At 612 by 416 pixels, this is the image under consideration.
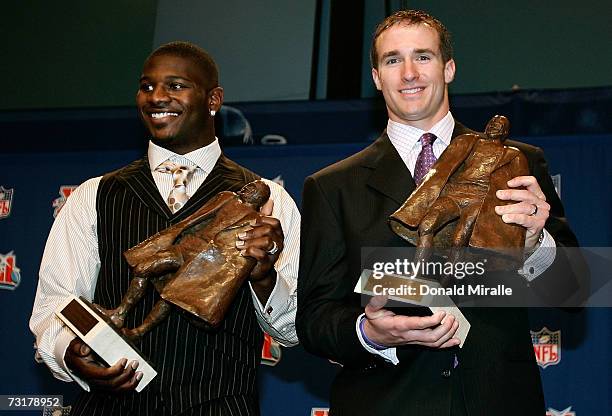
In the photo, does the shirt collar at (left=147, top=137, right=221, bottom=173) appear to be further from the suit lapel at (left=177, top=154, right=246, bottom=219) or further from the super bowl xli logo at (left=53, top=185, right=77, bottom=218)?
the super bowl xli logo at (left=53, top=185, right=77, bottom=218)

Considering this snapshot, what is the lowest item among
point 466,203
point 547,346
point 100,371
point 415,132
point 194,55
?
point 100,371

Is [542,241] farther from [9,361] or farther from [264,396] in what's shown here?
[9,361]

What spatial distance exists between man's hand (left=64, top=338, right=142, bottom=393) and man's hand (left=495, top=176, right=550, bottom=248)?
0.87 metres

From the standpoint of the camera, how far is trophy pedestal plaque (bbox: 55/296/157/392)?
215 cm

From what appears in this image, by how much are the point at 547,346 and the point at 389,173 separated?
1.29 m

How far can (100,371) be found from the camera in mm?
2170

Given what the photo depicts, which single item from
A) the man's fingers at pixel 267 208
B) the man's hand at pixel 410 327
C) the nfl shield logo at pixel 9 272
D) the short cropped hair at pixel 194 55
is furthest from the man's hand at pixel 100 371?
the nfl shield logo at pixel 9 272

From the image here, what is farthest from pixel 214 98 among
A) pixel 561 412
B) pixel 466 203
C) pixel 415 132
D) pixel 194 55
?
pixel 561 412

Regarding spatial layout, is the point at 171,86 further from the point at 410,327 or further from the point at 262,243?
the point at 410,327

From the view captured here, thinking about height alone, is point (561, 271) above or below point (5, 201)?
below

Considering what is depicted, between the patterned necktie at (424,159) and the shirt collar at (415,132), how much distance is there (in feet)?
0.07

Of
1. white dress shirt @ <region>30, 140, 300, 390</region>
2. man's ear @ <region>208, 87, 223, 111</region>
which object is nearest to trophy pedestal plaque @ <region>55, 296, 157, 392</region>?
white dress shirt @ <region>30, 140, 300, 390</region>

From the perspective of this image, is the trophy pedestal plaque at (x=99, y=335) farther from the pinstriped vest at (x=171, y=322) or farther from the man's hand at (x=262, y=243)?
the man's hand at (x=262, y=243)

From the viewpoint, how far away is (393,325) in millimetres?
1828
